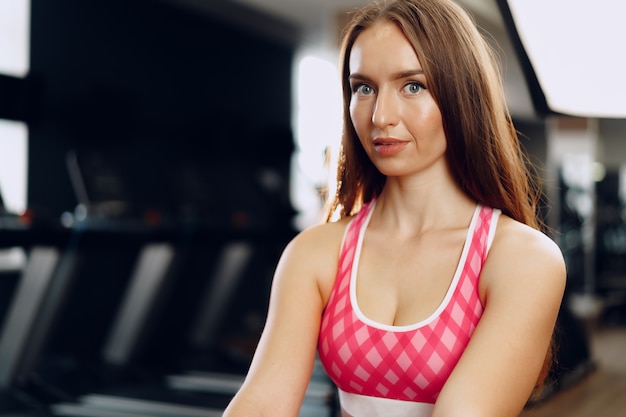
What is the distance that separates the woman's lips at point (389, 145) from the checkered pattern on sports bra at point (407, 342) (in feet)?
0.53

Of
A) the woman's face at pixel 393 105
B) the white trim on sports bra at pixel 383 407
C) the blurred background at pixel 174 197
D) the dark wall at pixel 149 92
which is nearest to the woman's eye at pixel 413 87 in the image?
the woman's face at pixel 393 105

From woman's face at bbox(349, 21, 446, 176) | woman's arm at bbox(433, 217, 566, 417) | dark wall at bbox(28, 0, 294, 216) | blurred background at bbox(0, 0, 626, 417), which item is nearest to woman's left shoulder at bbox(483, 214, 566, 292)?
woman's arm at bbox(433, 217, 566, 417)

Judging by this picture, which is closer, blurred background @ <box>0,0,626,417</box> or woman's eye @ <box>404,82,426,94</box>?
woman's eye @ <box>404,82,426,94</box>

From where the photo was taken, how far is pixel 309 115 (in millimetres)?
8047

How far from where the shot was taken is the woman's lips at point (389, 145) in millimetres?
1070

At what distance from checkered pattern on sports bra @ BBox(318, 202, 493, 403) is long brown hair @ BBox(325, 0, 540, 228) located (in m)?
0.06

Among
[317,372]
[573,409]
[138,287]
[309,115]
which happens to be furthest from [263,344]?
[309,115]

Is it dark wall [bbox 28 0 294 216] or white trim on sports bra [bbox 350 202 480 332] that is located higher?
dark wall [bbox 28 0 294 216]

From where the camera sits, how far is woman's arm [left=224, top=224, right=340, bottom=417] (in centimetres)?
110

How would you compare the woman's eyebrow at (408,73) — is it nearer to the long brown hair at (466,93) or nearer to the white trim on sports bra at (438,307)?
the long brown hair at (466,93)

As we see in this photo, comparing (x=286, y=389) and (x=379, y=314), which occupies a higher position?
(x=379, y=314)

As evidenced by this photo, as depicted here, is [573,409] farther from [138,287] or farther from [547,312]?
[547,312]

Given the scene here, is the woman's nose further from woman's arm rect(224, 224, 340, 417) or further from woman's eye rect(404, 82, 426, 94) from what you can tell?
woman's arm rect(224, 224, 340, 417)

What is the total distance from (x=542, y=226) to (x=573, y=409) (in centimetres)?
268
